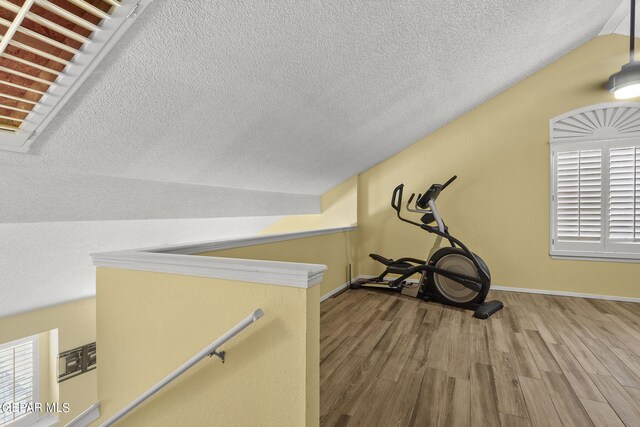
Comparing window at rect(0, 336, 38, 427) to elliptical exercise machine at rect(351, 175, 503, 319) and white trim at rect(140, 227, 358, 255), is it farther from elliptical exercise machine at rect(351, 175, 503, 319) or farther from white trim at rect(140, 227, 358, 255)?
elliptical exercise machine at rect(351, 175, 503, 319)

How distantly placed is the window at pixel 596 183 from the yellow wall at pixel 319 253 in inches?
95.2

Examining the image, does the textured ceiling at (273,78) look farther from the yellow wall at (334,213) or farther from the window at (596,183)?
the yellow wall at (334,213)

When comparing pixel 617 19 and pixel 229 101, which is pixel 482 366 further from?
pixel 617 19

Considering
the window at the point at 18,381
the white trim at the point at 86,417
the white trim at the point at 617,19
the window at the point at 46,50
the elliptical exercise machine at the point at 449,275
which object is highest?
the white trim at the point at 617,19

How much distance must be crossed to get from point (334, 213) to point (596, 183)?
306 centimetres

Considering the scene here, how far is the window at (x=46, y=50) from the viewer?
113 cm

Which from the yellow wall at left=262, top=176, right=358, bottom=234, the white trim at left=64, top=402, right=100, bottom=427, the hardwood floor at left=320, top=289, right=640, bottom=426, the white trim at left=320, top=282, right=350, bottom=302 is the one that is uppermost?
the yellow wall at left=262, top=176, right=358, bottom=234

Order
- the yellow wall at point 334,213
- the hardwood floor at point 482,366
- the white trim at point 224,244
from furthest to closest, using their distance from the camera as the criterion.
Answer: the yellow wall at point 334,213 → the white trim at point 224,244 → the hardwood floor at point 482,366

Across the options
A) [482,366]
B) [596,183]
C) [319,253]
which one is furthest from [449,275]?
[596,183]

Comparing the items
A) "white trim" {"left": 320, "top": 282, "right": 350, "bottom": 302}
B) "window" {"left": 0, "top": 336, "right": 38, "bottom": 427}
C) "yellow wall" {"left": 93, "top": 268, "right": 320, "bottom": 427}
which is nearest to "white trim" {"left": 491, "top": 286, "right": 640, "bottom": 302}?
"white trim" {"left": 320, "top": 282, "right": 350, "bottom": 302}

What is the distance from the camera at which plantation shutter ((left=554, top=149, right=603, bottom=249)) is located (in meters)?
3.52

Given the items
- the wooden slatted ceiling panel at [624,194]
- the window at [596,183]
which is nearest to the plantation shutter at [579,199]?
the window at [596,183]

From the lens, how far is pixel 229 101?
6.03 ft

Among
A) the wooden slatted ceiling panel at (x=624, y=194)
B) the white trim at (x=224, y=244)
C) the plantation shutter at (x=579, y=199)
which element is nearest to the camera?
the white trim at (x=224, y=244)
